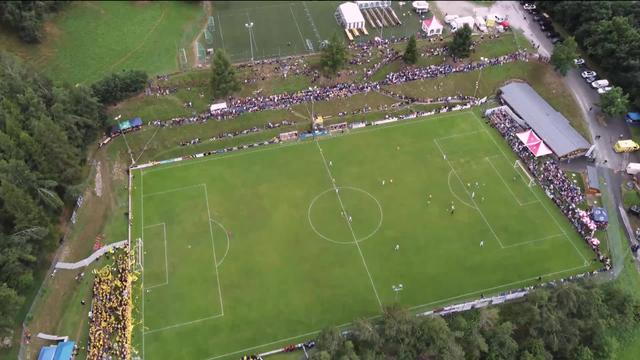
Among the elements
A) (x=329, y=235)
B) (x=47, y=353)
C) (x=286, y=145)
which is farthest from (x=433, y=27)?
(x=47, y=353)

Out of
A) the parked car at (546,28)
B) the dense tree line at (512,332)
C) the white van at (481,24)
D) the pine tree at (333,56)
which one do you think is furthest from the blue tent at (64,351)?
the parked car at (546,28)

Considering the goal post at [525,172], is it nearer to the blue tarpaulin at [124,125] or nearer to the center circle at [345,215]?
the center circle at [345,215]

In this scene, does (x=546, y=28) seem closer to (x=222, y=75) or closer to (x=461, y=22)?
(x=461, y=22)

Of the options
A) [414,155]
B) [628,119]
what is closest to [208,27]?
[414,155]

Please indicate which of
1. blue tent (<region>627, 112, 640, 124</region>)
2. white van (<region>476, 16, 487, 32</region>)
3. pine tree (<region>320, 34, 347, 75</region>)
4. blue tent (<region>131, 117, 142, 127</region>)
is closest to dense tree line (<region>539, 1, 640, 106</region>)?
blue tent (<region>627, 112, 640, 124</region>)

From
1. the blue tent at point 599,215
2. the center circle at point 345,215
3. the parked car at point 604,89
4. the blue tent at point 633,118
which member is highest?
the parked car at point 604,89

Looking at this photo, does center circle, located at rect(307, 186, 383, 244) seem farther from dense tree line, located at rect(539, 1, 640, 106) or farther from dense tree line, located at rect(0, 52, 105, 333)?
dense tree line, located at rect(539, 1, 640, 106)
